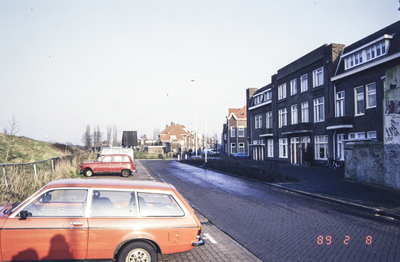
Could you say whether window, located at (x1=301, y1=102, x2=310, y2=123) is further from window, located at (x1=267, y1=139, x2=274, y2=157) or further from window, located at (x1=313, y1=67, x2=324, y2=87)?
window, located at (x1=267, y1=139, x2=274, y2=157)

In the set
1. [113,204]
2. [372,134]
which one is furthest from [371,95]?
[113,204]

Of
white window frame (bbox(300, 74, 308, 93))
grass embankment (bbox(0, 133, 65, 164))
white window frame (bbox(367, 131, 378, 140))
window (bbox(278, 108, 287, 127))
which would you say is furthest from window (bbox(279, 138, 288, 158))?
grass embankment (bbox(0, 133, 65, 164))

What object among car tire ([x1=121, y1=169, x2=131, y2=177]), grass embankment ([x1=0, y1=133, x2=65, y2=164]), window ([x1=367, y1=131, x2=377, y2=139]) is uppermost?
window ([x1=367, y1=131, x2=377, y2=139])

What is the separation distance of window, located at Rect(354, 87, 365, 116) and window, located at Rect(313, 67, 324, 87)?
15.6 ft

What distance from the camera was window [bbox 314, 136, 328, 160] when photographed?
2834 cm

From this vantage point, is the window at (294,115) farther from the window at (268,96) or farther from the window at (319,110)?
the window at (268,96)

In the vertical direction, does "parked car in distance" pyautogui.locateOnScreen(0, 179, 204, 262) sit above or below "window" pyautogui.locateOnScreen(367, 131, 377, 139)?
below

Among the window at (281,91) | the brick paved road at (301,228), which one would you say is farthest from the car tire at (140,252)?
the window at (281,91)

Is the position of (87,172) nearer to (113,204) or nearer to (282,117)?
(113,204)

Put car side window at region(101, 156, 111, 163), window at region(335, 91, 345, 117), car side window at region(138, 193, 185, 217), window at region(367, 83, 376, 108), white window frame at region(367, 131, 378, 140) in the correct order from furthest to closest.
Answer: window at region(335, 91, 345, 117) < window at region(367, 83, 376, 108) < white window frame at region(367, 131, 378, 140) < car side window at region(101, 156, 111, 163) < car side window at region(138, 193, 185, 217)

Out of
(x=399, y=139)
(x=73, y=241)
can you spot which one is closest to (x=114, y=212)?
(x=73, y=241)

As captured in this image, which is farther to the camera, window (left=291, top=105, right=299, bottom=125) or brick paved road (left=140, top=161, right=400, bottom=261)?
window (left=291, top=105, right=299, bottom=125)

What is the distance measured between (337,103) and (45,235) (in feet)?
88.6

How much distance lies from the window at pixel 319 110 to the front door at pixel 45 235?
27.7 m
